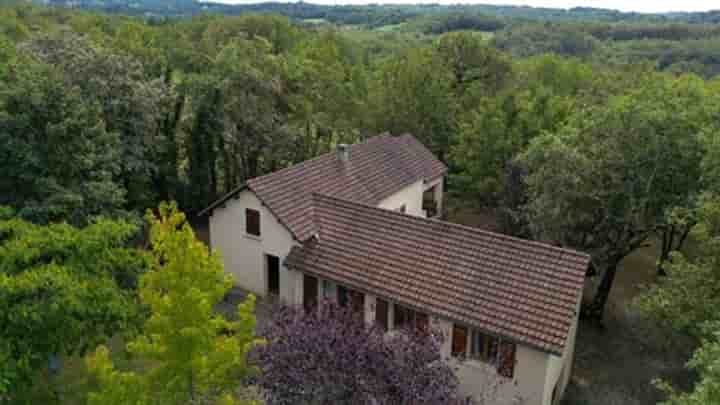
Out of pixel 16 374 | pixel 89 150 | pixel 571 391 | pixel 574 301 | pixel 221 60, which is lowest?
pixel 571 391

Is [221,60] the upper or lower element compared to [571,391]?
upper

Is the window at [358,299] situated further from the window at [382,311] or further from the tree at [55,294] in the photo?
the tree at [55,294]

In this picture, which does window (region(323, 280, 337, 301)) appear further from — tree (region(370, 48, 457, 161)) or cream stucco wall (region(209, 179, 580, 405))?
tree (region(370, 48, 457, 161))

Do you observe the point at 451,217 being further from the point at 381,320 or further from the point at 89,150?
the point at 89,150

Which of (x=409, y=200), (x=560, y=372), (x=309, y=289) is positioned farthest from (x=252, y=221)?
(x=560, y=372)

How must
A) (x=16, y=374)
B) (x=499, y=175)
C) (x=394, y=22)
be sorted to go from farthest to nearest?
(x=394, y=22), (x=499, y=175), (x=16, y=374)

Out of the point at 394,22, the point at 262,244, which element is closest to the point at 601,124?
the point at 262,244
